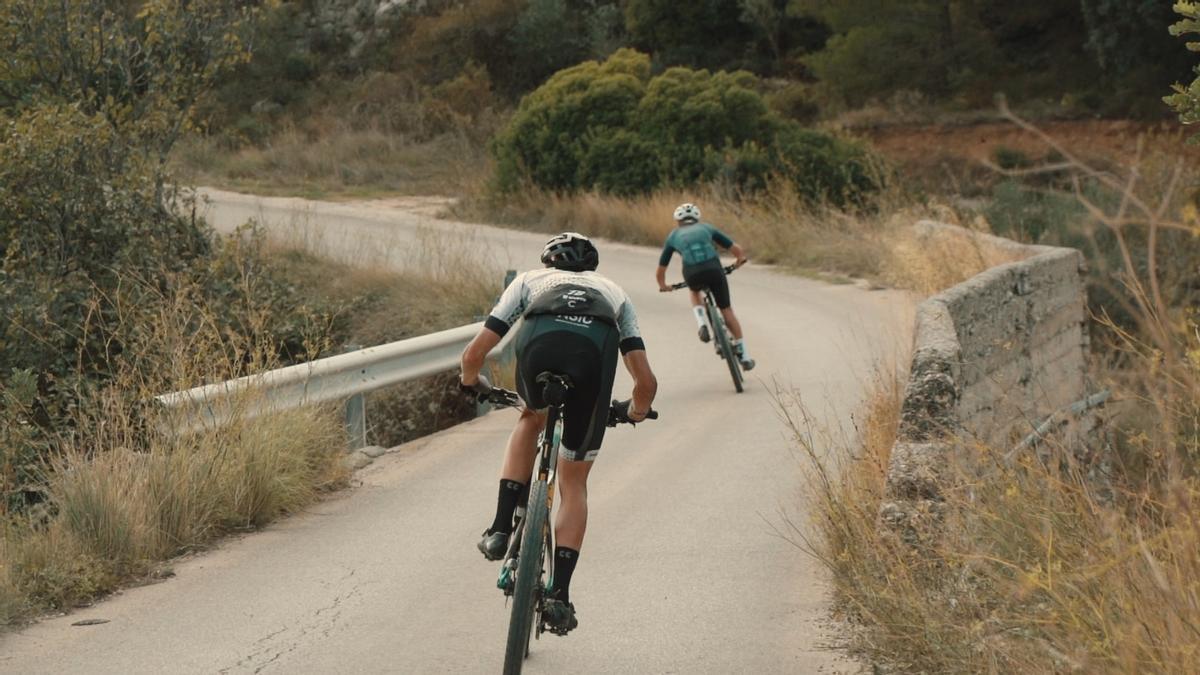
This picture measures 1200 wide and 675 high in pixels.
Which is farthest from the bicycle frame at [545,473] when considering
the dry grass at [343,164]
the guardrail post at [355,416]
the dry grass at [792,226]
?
the dry grass at [343,164]

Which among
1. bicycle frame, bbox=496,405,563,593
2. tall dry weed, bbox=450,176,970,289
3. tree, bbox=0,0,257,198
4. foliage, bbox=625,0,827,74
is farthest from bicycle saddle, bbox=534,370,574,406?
foliage, bbox=625,0,827,74

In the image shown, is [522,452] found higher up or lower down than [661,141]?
higher up

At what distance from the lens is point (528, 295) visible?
6383 millimetres

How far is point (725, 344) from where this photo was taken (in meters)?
13.8

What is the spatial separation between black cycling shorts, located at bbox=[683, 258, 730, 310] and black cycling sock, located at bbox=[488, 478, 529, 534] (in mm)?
7794

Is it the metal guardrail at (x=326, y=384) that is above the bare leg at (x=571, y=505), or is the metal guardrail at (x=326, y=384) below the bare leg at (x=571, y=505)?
below

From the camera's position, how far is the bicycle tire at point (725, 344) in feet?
45.2

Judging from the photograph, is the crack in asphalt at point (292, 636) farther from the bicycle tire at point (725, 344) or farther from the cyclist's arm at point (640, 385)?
the bicycle tire at point (725, 344)

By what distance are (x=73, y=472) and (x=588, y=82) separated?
25.1 meters

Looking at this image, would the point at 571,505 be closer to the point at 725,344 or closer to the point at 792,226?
the point at 725,344

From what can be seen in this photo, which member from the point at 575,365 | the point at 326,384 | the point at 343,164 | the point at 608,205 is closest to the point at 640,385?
the point at 575,365

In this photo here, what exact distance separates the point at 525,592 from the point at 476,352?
1124 mm

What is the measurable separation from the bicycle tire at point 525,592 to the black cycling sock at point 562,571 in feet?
1.12

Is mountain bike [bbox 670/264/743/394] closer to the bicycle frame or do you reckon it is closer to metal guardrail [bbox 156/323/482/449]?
metal guardrail [bbox 156/323/482/449]
